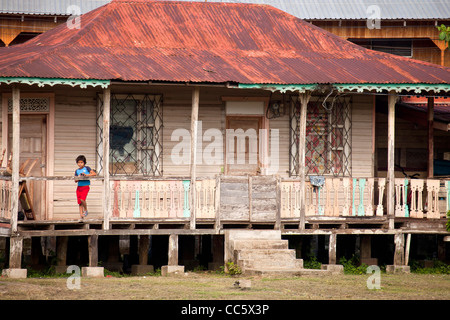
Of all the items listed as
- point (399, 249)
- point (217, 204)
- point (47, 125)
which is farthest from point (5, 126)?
point (399, 249)

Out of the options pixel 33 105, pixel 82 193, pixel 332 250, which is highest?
pixel 33 105

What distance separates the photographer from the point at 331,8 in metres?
27.5

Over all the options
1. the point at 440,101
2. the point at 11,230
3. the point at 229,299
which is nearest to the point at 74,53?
the point at 11,230

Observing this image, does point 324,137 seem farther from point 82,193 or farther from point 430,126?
point 82,193

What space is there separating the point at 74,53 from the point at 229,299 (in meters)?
6.93

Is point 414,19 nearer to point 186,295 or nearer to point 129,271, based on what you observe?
point 129,271

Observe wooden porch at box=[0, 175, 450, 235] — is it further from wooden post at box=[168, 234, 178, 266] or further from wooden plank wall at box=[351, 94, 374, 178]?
wooden plank wall at box=[351, 94, 374, 178]

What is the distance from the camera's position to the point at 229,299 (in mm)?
14273

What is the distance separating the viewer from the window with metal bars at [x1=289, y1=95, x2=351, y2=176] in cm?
2062

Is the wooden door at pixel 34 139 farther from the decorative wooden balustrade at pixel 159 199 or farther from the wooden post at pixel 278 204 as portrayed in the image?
the wooden post at pixel 278 204

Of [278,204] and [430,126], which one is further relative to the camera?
[430,126]

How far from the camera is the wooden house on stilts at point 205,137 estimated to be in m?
18.2

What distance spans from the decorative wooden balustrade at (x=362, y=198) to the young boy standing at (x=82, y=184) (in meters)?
4.04

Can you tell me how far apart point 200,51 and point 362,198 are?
4.73 meters
